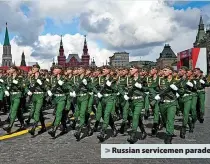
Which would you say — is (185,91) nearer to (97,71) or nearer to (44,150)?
(97,71)

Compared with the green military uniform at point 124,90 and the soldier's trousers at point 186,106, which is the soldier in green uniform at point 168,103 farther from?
the soldier's trousers at point 186,106

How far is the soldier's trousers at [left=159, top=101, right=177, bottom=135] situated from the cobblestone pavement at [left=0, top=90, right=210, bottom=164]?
608 mm

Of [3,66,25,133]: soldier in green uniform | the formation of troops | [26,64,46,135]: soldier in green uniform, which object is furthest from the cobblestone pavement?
[26,64,46,135]: soldier in green uniform

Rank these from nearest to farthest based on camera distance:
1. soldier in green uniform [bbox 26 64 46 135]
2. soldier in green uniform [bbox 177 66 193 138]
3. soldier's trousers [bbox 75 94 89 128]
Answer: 1. soldier's trousers [bbox 75 94 89 128]
2. soldier in green uniform [bbox 26 64 46 135]
3. soldier in green uniform [bbox 177 66 193 138]

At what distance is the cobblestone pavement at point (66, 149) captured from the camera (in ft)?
27.6

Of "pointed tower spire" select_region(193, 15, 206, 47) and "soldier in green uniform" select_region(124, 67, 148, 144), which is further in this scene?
"pointed tower spire" select_region(193, 15, 206, 47)

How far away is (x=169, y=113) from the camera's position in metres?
10.4

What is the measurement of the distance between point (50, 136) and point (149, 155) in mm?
4035

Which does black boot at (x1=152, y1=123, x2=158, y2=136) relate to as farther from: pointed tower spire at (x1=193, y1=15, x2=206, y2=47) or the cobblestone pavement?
pointed tower spire at (x1=193, y1=15, x2=206, y2=47)

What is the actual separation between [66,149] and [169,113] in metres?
2.93

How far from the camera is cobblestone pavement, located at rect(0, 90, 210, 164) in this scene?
8422 mm

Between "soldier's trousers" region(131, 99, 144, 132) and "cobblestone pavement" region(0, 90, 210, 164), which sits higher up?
"soldier's trousers" region(131, 99, 144, 132)

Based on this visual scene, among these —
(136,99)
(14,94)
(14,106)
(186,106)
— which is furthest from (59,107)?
(186,106)

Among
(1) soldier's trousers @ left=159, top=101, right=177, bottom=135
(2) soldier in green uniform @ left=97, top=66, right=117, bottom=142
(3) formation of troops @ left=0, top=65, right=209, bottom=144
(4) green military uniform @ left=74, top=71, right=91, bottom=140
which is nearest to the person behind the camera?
(1) soldier's trousers @ left=159, top=101, right=177, bottom=135
